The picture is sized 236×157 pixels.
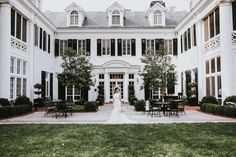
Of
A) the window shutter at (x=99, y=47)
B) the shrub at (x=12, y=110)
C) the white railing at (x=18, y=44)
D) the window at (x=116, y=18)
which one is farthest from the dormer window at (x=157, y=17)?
the shrub at (x=12, y=110)

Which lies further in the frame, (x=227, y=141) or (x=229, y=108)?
(x=229, y=108)

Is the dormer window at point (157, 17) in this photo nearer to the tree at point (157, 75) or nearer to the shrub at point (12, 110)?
the tree at point (157, 75)

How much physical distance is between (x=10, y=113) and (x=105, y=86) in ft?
49.2

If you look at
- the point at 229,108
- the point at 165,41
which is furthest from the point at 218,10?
the point at 165,41

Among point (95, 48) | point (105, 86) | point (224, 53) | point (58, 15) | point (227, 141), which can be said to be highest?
point (58, 15)

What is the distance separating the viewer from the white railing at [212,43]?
1933 cm

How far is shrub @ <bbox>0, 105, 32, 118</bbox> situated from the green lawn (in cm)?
471

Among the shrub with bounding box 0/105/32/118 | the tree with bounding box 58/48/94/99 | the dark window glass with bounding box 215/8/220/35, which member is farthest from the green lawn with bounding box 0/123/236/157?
the tree with bounding box 58/48/94/99

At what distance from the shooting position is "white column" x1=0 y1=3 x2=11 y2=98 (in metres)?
17.3

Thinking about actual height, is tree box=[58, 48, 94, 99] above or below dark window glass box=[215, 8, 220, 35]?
below

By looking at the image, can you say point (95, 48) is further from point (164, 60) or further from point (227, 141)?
point (227, 141)

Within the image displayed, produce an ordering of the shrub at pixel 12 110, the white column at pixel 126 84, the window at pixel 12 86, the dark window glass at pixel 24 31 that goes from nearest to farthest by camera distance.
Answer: the shrub at pixel 12 110 → the window at pixel 12 86 → the dark window glass at pixel 24 31 → the white column at pixel 126 84

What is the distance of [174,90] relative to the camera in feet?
99.5

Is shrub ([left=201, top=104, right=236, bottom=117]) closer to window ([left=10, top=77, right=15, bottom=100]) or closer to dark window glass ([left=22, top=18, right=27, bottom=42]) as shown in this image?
window ([left=10, top=77, right=15, bottom=100])
